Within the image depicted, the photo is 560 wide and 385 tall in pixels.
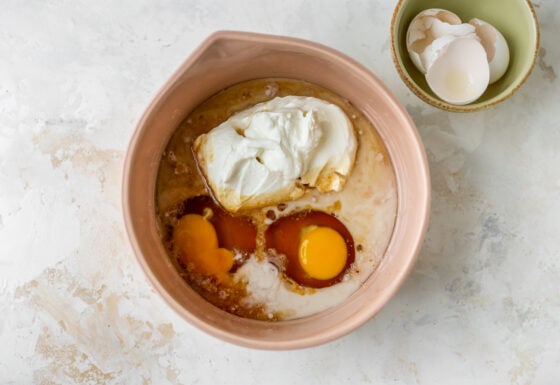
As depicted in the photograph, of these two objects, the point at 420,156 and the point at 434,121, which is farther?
the point at 434,121

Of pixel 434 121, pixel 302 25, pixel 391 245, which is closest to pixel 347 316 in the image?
pixel 391 245

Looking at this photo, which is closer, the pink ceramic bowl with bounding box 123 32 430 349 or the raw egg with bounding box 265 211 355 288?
the pink ceramic bowl with bounding box 123 32 430 349

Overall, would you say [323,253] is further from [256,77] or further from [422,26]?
[422,26]

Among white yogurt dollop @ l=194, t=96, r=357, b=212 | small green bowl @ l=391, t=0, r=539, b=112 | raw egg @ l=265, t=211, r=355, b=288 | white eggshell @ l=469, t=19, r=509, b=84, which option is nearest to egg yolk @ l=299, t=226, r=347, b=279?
raw egg @ l=265, t=211, r=355, b=288

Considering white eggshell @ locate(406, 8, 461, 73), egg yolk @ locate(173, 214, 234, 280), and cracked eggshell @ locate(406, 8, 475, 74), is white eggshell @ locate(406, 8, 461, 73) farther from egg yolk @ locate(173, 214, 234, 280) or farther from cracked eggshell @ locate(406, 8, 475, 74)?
egg yolk @ locate(173, 214, 234, 280)

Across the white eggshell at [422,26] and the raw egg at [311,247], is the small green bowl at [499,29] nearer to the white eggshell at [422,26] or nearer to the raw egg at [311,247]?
the white eggshell at [422,26]

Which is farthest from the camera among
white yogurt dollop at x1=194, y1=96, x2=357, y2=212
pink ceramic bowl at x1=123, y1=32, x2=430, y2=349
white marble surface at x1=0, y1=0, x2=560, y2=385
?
white marble surface at x1=0, y1=0, x2=560, y2=385

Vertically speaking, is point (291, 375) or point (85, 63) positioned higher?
point (85, 63)

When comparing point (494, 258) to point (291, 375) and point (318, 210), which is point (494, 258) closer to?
point (318, 210)

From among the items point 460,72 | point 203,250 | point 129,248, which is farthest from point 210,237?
point 460,72
